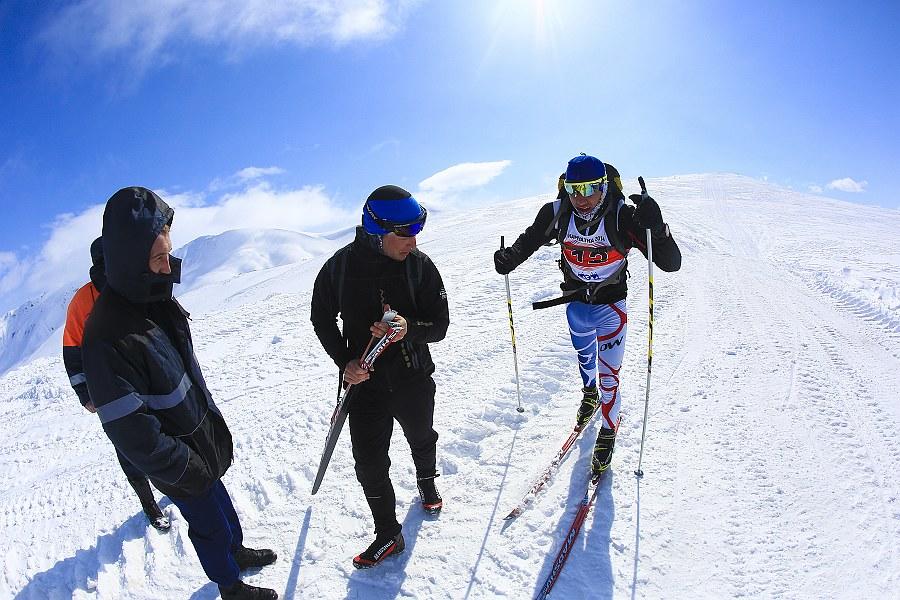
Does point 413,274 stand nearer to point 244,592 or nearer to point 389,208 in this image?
point 389,208

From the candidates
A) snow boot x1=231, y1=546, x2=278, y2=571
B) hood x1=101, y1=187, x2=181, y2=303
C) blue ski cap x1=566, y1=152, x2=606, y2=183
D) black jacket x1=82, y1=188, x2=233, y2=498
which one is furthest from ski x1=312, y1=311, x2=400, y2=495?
blue ski cap x1=566, y1=152, x2=606, y2=183

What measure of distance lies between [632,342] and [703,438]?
9.05 feet

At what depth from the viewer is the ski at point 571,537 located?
3.47 meters

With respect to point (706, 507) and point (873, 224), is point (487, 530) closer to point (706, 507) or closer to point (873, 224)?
point (706, 507)

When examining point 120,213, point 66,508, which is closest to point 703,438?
point 120,213

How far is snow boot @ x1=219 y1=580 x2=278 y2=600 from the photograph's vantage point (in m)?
3.30

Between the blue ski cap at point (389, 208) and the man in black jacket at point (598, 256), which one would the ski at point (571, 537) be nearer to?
the man in black jacket at point (598, 256)

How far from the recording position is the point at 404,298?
3586 millimetres

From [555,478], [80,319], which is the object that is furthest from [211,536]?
[555,478]

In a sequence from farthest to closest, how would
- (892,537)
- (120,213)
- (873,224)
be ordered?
(873,224) → (892,537) → (120,213)

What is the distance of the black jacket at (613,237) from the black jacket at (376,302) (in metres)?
1.79

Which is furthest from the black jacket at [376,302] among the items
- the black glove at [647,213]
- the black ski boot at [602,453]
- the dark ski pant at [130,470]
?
the dark ski pant at [130,470]

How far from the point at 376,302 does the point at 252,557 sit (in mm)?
2347

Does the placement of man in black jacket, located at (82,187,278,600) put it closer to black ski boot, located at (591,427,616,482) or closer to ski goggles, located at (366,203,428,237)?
ski goggles, located at (366,203,428,237)
